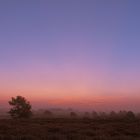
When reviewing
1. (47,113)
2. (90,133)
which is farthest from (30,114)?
(47,113)

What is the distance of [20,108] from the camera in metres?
73.6

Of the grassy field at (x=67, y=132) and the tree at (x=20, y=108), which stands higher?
the tree at (x=20, y=108)

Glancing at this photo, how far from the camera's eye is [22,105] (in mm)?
73750

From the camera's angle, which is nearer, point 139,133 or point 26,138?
point 26,138

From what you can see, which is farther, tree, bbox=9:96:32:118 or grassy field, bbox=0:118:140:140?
tree, bbox=9:96:32:118

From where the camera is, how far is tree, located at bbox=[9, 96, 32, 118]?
72938 mm

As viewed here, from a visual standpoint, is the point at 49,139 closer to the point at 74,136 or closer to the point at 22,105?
the point at 74,136

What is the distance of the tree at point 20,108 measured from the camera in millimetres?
72938

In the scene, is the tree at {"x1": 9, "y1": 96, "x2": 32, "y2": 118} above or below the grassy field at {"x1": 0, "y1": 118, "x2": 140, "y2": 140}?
above

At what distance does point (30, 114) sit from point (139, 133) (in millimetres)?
51817

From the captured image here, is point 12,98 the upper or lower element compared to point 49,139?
upper

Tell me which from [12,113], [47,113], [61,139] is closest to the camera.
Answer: [61,139]

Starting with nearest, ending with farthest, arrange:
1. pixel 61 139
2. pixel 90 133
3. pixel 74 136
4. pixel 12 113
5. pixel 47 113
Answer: pixel 61 139, pixel 74 136, pixel 90 133, pixel 12 113, pixel 47 113

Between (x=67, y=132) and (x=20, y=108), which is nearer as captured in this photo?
(x=67, y=132)
